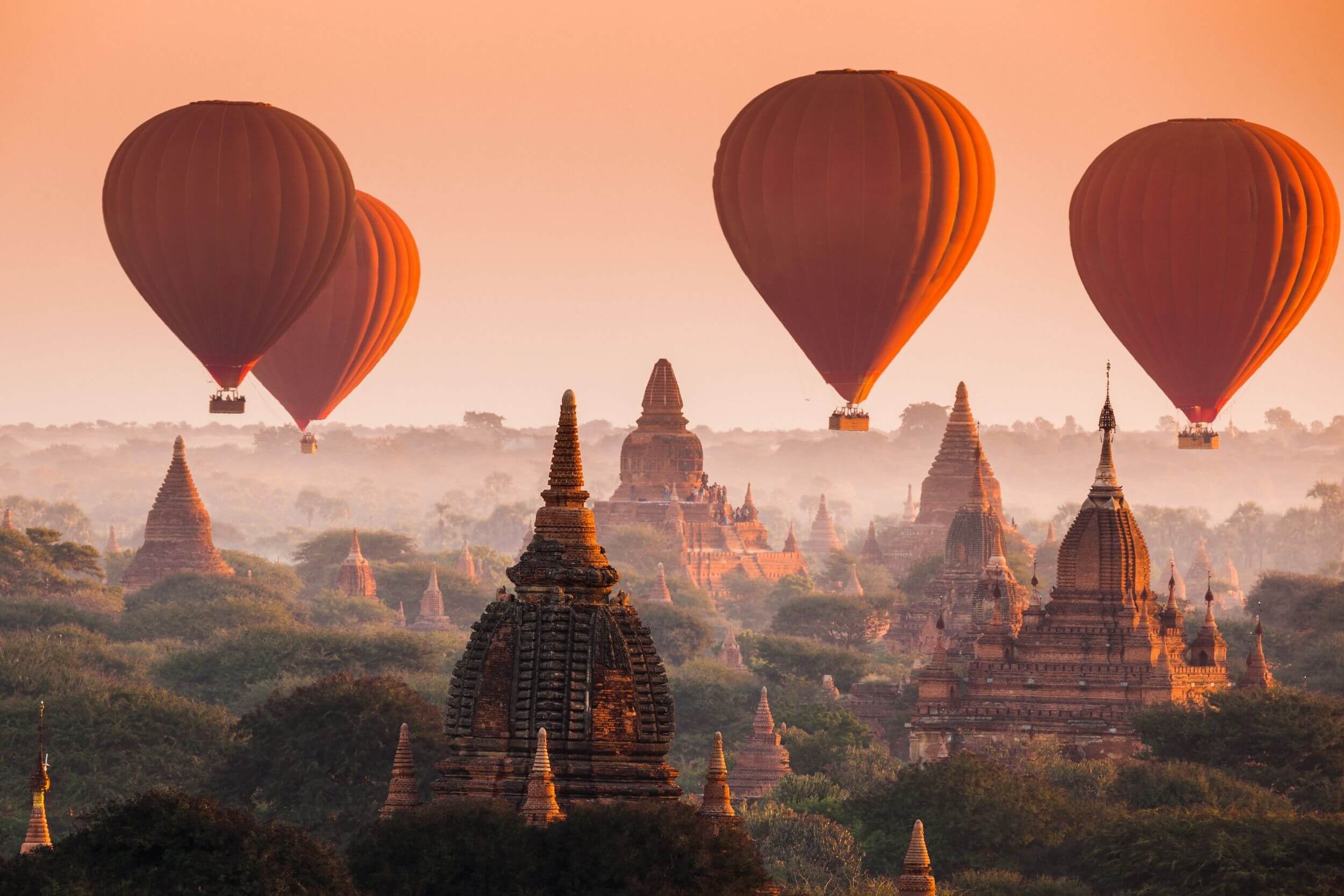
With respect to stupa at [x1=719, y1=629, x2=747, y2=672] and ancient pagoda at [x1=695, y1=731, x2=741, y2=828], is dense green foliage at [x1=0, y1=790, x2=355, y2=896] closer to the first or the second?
ancient pagoda at [x1=695, y1=731, x2=741, y2=828]

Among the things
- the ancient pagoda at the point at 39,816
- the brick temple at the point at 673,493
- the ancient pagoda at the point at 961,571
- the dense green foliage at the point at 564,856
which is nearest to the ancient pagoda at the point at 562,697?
the dense green foliage at the point at 564,856

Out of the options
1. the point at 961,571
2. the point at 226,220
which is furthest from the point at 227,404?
the point at 961,571

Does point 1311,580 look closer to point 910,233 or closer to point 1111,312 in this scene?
point 1111,312

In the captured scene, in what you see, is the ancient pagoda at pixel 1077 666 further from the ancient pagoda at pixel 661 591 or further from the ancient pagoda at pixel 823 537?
the ancient pagoda at pixel 823 537

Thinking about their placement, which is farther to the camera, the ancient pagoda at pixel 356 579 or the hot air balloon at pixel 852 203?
the ancient pagoda at pixel 356 579

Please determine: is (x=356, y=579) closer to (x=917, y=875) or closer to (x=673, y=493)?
(x=673, y=493)

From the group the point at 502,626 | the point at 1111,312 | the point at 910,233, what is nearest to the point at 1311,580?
the point at 1111,312
